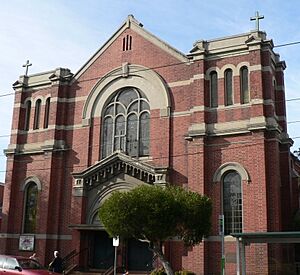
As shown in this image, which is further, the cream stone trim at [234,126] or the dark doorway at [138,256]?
the dark doorway at [138,256]

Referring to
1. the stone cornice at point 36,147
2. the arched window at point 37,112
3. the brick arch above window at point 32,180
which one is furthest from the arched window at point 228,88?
the arched window at point 37,112

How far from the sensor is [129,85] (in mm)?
29703

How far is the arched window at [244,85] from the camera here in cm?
2580

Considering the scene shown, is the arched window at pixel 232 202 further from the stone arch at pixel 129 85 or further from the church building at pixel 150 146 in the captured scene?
the stone arch at pixel 129 85

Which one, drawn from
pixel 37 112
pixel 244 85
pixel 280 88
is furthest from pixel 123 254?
pixel 280 88

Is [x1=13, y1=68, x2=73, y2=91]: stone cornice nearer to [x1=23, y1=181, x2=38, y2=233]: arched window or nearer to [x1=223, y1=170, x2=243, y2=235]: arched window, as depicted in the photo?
[x1=23, y1=181, x2=38, y2=233]: arched window

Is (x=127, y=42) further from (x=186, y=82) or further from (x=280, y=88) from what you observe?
(x=280, y=88)

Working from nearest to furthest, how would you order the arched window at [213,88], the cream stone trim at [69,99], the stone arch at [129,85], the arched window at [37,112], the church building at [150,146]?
the church building at [150,146] < the arched window at [213,88] < the stone arch at [129,85] < the cream stone trim at [69,99] < the arched window at [37,112]

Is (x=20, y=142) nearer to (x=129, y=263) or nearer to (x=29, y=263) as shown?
(x=129, y=263)

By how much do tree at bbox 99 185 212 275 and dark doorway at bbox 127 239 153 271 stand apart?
6.02m

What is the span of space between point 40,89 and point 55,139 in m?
4.11

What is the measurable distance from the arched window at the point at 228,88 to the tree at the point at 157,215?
7.42 metres

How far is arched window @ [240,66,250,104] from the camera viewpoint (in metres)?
25.8

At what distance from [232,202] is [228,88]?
6284 millimetres
